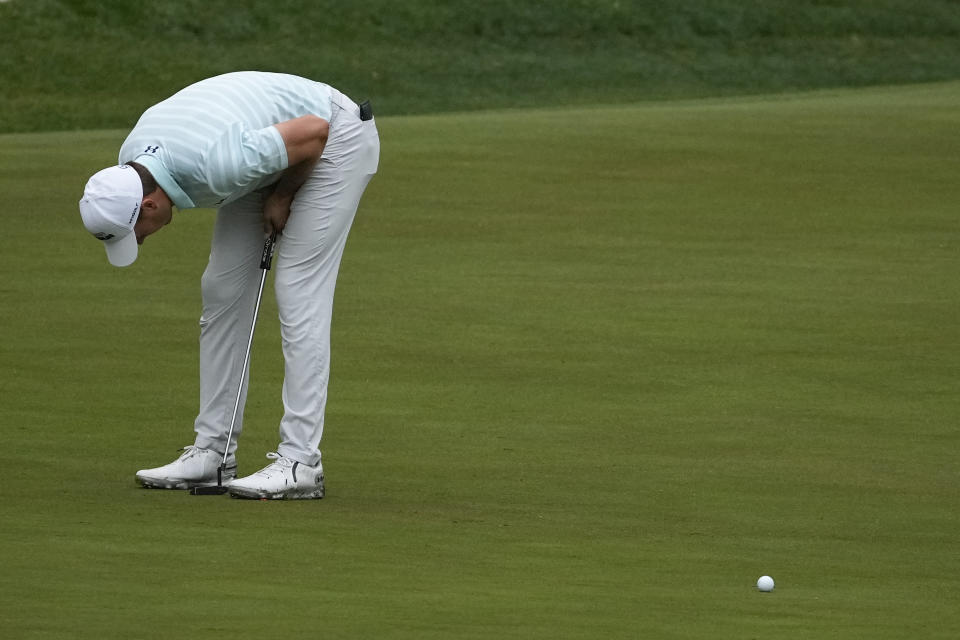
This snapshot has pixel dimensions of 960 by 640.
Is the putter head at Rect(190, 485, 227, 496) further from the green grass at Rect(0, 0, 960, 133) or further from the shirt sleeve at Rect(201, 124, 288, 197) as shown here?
the green grass at Rect(0, 0, 960, 133)

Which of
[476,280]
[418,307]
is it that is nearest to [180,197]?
[418,307]

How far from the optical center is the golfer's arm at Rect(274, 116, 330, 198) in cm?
655

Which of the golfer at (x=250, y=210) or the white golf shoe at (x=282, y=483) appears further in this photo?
the white golf shoe at (x=282, y=483)

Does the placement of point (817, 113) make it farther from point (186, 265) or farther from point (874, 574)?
point (874, 574)

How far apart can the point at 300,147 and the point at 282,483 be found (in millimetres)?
1136

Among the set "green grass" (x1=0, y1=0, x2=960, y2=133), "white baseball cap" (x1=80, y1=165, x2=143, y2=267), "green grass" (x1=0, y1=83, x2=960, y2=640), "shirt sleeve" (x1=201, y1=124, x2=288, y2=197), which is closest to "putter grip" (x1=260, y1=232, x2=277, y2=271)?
"shirt sleeve" (x1=201, y1=124, x2=288, y2=197)

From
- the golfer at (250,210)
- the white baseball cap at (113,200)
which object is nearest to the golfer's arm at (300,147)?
the golfer at (250,210)

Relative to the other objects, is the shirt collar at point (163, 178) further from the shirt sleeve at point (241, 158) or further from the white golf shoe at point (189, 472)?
the white golf shoe at point (189, 472)

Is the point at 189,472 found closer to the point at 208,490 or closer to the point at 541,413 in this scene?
the point at 208,490

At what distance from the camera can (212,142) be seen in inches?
253

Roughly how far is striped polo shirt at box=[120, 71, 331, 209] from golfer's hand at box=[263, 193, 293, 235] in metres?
0.11

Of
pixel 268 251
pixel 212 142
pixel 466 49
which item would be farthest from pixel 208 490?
pixel 466 49

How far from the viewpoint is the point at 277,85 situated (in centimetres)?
679

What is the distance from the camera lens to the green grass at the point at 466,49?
91.1 feet
